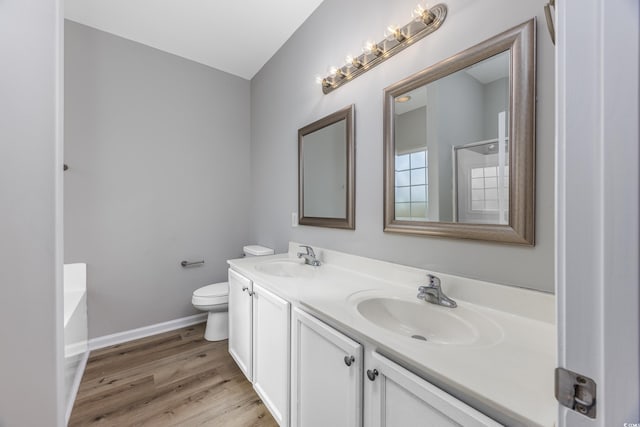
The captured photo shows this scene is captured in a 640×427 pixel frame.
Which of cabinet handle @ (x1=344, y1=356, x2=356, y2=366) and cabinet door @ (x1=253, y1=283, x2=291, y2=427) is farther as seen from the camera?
cabinet door @ (x1=253, y1=283, x2=291, y2=427)

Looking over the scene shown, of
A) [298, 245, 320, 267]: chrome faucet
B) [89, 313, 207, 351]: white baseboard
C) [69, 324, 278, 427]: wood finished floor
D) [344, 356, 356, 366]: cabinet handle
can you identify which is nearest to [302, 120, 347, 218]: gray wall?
[298, 245, 320, 267]: chrome faucet

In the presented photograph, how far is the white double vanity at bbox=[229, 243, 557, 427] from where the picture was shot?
0.58 m

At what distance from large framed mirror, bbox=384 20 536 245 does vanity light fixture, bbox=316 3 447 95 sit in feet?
0.60

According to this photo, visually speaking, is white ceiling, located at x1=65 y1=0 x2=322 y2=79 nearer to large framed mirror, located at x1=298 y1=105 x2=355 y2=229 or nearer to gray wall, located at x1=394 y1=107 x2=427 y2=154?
large framed mirror, located at x1=298 y1=105 x2=355 y2=229

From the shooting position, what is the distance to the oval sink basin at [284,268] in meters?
1.75

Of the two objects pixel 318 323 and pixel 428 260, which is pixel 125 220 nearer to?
pixel 318 323

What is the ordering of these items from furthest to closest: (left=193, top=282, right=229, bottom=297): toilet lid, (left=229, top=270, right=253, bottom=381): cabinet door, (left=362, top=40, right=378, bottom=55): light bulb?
1. (left=193, top=282, right=229, bottom=297): toilet lid
2. (left=229, top=270, right=253, bottom=381): cabinet door
3. (left=362, top=40, right=378, bottom=55): light bulb

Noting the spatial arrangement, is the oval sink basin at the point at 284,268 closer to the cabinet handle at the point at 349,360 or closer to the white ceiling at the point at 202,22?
the cabinet handle at the point at 349,360

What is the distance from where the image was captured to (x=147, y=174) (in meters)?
2.31

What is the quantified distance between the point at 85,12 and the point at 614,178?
119 inches

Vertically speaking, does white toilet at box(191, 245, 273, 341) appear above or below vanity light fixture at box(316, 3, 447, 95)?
below

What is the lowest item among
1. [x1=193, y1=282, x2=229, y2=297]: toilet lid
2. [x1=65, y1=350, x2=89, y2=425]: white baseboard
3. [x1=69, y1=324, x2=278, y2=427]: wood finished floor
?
[x1=69, y1=324, x2=278, y2=427]: wood finished floor

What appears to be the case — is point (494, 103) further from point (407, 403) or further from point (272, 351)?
point (272, 351)

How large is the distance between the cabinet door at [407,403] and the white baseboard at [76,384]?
5.65 feet
